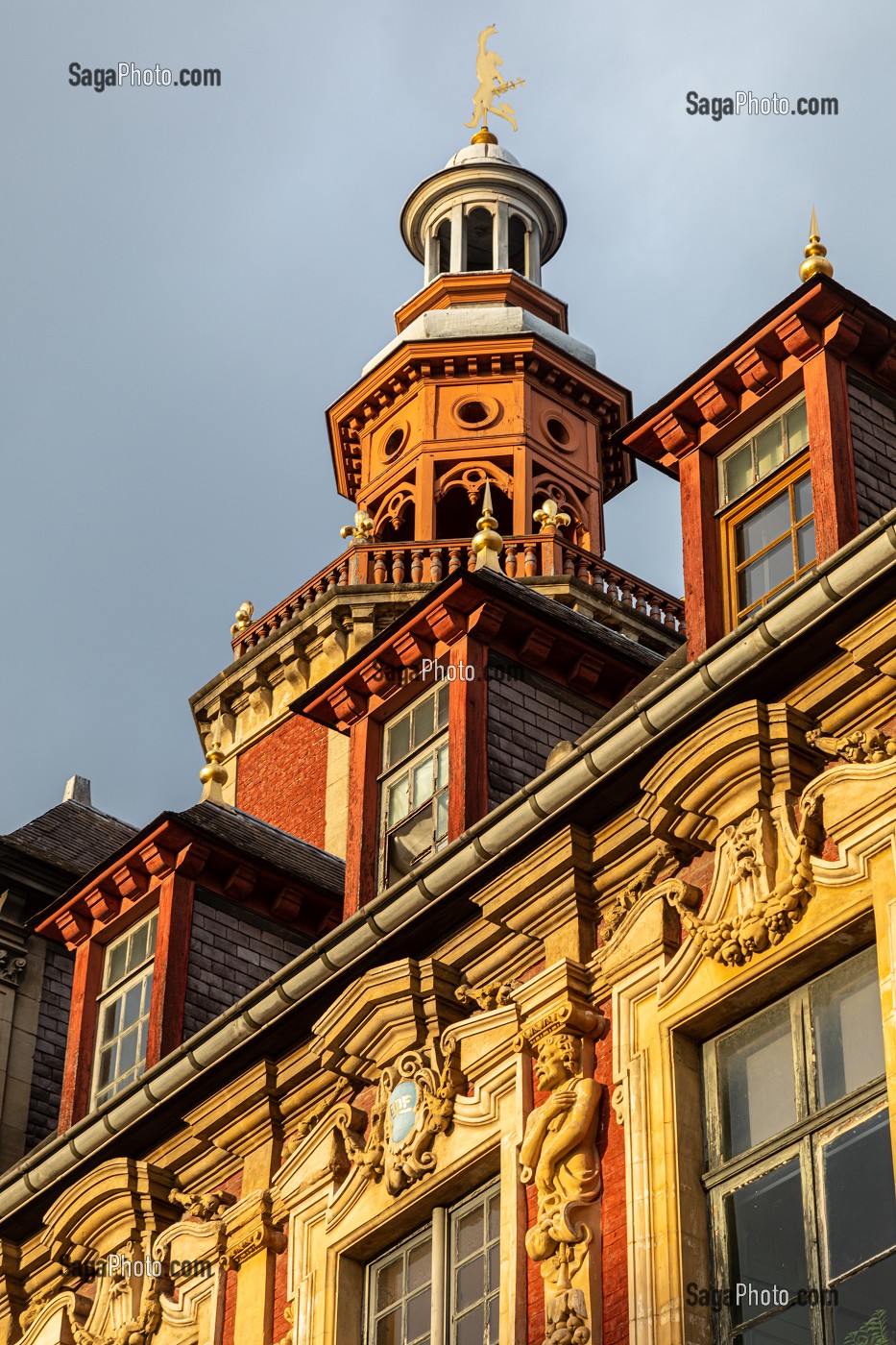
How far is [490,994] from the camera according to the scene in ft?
60.2

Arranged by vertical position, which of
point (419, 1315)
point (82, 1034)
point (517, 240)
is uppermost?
point (517, 240)

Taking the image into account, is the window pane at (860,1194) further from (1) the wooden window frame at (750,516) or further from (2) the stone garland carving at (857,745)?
(1) the wooden window frame at (750,516)

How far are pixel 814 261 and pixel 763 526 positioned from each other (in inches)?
76.1

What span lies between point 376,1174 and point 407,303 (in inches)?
1141

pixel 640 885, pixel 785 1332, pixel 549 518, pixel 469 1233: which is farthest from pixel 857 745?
pixel 549 518

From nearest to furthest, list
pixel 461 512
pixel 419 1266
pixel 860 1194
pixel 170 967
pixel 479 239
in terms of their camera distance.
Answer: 1. pixel 860 1194
2. pixel 419 1266
3. pixel 170 967
4. pixel 461 512
5. pixel 479 239

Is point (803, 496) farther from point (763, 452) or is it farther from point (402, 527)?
point (402, 527)

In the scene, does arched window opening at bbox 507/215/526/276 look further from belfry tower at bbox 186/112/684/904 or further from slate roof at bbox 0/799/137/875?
slate roof at bbox 0/799/137/875

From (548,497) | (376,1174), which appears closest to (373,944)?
(376,1174)

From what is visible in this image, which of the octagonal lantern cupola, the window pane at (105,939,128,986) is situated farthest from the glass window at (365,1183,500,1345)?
the octagonal lantern cupola

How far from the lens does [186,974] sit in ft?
73.8

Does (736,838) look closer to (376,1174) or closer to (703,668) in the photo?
(703,668)

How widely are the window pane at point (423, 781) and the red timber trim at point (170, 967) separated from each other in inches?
111

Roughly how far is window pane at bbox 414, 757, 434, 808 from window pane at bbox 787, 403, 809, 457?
156 inches
